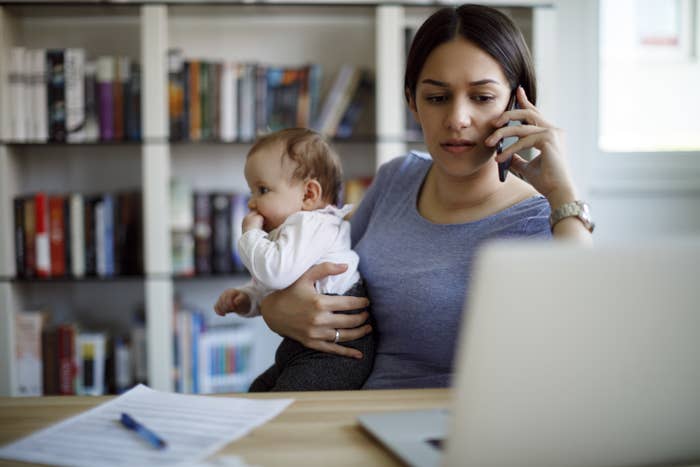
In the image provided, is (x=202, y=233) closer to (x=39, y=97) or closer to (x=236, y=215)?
(x=236, y=215)

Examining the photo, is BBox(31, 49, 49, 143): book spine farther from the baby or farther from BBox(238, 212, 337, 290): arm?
BBox(238, 212, 337, 290): arm

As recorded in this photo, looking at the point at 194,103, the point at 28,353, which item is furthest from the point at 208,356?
the point at 194,103

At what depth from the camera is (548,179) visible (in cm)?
119

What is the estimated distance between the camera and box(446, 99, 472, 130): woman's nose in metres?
1.22

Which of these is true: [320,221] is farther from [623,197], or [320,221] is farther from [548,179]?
[623,197]

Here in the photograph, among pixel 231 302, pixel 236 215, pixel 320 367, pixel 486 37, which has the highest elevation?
pixel 486 37

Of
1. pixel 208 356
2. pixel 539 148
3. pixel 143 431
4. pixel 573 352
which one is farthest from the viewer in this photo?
pixel 208 356

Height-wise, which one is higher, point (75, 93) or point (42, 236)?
point (75, 93)

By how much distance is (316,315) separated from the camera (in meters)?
1.27

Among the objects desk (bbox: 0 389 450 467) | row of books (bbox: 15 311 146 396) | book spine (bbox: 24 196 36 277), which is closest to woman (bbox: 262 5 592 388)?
desk (bbox: 0 389 450 467)

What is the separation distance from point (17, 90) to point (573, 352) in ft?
8.68

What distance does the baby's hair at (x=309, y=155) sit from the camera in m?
1.41

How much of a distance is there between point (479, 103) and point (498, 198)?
0.20 m

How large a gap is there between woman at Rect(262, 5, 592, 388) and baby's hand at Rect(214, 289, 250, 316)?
0.29ft
